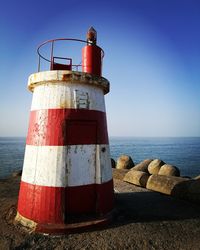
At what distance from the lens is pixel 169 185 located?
341 inches

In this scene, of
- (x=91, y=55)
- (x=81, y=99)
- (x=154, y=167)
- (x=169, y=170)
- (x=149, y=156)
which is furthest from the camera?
(x=149, y=156)

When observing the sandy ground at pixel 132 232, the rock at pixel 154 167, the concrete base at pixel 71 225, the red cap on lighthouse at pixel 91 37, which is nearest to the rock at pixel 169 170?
the rock at pixel 154 167

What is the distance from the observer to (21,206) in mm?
5812

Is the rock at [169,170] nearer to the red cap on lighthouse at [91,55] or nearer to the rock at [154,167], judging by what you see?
the rock at [154,167]

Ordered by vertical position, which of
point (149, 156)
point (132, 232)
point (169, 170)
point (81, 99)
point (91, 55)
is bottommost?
point (149, 156)

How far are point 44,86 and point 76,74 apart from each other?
0.88 metres

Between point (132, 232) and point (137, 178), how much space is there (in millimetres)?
5174

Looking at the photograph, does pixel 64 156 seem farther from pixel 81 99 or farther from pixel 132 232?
pixel 132 232

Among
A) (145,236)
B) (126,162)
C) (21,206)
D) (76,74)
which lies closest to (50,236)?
(21,206)

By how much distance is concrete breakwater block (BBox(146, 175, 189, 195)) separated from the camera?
8.25 m

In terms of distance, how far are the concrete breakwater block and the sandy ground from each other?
831 mm

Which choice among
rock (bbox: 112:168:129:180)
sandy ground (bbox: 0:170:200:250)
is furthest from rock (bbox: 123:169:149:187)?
sandy ground (bbox: 0:170:200:250)

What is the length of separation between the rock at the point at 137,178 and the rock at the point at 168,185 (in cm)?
43

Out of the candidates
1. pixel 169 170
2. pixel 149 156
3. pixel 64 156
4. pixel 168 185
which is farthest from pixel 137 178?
pixel 149 156
